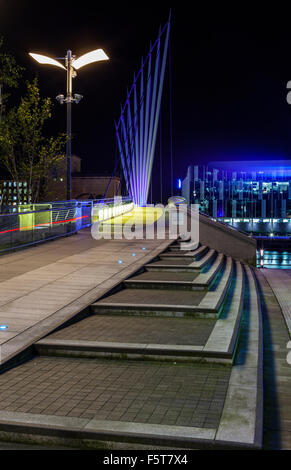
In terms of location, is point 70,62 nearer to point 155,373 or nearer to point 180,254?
point 180,254

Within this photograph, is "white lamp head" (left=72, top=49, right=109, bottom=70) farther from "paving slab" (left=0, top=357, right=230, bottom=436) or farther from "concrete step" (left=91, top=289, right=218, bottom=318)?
"paving slab" (left=0, top=357, right=230, bottom=436)

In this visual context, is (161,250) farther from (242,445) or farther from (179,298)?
(242,445)

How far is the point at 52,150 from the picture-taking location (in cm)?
1983

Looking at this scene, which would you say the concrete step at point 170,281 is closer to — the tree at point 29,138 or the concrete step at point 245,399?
the concrete step at point 245,399

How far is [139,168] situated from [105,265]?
2797 centimetres

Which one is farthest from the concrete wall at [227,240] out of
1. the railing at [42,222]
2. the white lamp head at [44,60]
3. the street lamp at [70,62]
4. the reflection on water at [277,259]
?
the reflection on water at [277,259]

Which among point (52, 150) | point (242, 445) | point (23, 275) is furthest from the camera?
point (52, 150)

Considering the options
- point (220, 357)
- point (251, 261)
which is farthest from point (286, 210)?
point (220, 357)

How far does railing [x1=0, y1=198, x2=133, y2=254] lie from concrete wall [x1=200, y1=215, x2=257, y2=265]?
18.1 feet

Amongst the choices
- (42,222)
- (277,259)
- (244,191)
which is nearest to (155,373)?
(42,222)

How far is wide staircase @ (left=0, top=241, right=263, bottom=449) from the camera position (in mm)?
4051

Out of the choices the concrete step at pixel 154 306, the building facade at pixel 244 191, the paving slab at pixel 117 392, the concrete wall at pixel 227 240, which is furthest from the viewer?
the building facade at pixel 244 191

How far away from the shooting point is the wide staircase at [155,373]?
4.05m

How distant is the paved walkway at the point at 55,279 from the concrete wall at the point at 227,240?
5008 mm
